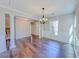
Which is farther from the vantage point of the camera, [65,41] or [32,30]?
[32,30]

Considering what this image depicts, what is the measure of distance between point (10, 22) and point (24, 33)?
267 inches

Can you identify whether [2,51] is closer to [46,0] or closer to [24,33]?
[46,0]

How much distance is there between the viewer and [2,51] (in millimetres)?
4898

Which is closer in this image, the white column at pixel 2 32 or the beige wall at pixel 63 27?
the white column at pixel 2 32

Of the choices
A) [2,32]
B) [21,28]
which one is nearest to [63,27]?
[2,32]

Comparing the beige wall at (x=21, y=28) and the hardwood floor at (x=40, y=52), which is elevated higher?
the beige wall at (x=21, y=28)

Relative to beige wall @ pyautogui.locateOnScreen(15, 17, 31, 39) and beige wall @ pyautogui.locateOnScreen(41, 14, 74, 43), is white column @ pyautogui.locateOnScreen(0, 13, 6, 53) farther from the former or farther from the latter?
beige wall @ pyautogui.locateOnScreen(15, 17, 31, 39)

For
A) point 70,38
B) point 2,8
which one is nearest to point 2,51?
point 2,8

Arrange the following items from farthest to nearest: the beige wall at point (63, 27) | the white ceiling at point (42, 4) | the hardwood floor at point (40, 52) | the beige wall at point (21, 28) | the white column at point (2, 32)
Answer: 1. the beige wall at point (21, 28)
2. the beige wall at point (63, 27)
3. the white column at point (2, 32)
4. the hardwood floor at point (40, 52)
5. the white ceiling at point (42, 4)

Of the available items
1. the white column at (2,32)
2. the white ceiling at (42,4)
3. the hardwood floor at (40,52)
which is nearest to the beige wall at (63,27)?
the hardwood floor at (40,52)

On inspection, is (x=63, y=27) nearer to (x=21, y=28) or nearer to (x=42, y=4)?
(x=42, y=4)

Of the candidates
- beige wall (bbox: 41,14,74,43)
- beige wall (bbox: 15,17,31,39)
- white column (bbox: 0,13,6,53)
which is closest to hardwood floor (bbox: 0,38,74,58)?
white column (bbox: 0,13,6,53)

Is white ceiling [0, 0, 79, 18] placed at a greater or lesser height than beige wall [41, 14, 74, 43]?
greater

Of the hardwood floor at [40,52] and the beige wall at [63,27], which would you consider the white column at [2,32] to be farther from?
the beige wall at [63,27]
